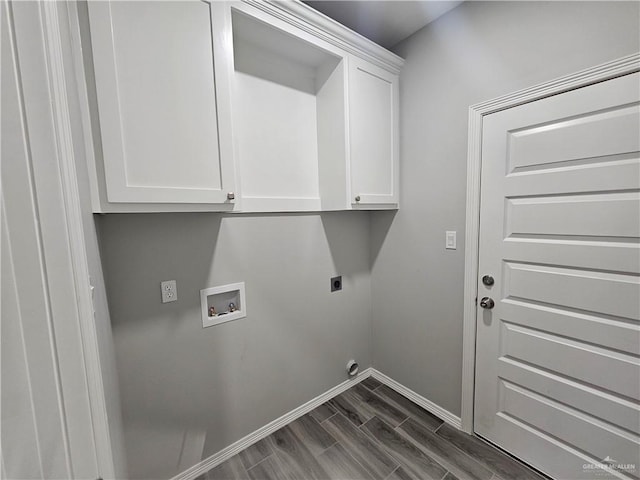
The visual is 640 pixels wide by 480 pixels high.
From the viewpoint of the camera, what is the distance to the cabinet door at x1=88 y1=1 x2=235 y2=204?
36.5 inches

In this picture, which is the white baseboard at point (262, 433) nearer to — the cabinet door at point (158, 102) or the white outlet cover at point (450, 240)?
the white outlet cover at point (450, 240)

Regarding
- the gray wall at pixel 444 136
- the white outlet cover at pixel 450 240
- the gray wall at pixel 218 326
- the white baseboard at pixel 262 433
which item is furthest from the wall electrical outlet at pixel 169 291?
the white outlet cover at pixel 450 240

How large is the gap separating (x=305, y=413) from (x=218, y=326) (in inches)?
38.5

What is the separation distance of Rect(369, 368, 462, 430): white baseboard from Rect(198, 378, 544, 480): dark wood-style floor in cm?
4

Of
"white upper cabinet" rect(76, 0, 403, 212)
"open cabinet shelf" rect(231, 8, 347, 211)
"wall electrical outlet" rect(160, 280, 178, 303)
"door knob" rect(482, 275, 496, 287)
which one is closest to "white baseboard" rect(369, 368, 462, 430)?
"door knob" rect(482, 275, 496, 287)

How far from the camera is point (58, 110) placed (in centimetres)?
53

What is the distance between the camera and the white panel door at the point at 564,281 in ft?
3.66

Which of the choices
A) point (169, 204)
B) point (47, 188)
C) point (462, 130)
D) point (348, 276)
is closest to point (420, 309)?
point (348, 276)

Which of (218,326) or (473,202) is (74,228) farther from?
(473,202)

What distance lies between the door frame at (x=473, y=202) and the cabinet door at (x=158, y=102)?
54.3 inches

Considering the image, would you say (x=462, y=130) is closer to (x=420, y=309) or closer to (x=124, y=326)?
(x=420, y=309)

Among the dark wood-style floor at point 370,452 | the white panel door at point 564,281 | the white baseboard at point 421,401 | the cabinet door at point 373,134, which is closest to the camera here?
the white panel door at point 564,281

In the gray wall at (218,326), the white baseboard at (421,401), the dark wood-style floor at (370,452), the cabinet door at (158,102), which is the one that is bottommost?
the dark wood-style floor at (370,452)

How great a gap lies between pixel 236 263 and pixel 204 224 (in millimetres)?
285
